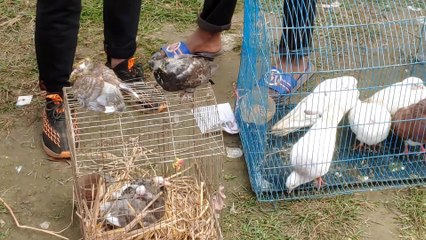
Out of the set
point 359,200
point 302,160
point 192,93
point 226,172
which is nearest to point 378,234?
point 359,200

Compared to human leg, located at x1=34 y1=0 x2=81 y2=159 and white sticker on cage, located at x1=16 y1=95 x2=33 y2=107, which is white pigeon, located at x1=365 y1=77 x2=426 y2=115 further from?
white sticker on cage, located at x1=16 y1=95 x2=33 y2=107

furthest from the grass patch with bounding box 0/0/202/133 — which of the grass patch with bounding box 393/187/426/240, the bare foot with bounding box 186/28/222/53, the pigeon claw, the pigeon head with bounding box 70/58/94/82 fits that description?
the grass patch with bounding box 393/187/426/240

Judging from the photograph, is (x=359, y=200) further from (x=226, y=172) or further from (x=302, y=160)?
(x=226, y=172)

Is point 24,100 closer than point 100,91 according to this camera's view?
No

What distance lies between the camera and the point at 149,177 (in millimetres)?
2398

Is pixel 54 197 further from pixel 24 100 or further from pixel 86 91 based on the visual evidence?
pixel 24 100

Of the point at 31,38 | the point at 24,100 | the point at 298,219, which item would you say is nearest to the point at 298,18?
the point at 298,219

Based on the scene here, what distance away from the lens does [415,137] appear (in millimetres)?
2672

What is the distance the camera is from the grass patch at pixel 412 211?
244 centimetres

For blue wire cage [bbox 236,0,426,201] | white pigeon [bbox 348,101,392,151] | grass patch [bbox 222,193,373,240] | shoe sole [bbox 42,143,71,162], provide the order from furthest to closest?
1. shoe sole [bbox 42,143,71,162]
2. white pigeon [bbox 348,101,392,151]
3. blue wire cage [bbox 236,0,426,201]
4. grass patch [bbox 222,193,373,240]

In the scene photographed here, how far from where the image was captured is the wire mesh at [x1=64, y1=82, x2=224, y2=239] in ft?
7.09

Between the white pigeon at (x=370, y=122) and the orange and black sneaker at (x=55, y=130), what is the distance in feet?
4.52

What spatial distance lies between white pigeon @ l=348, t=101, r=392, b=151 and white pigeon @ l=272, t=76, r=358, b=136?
0.32 ft

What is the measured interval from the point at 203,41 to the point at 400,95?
127 cm
